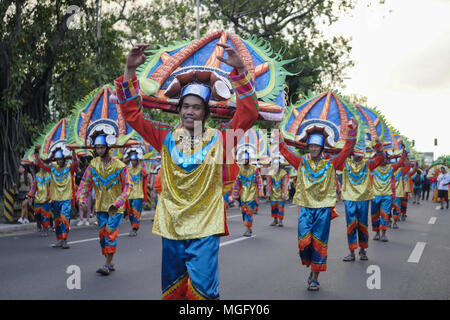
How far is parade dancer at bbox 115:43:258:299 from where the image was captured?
3482mm

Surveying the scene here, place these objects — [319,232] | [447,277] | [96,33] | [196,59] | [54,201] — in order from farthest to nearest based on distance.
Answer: [96,33] → [54,201] → [447,277] → [319,232] → [196,59]

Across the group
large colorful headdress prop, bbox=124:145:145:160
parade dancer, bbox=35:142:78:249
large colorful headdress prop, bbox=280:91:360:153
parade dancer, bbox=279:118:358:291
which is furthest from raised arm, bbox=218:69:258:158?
large colorful headdress prop, bbox=124:145:145:160

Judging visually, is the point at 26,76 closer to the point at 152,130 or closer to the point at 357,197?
the point at 357,197

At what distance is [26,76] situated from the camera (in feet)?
49.6

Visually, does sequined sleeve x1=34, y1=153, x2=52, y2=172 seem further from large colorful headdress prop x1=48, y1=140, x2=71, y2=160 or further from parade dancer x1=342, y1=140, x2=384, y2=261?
parade dancer x1=342, y1=140, x2=384, y2=261

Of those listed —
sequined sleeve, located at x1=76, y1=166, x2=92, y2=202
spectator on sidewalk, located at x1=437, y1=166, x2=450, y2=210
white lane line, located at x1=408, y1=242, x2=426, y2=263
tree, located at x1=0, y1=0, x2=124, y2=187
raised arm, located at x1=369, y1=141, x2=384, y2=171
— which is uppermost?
tree, located at x1=0, y1=0, x2=124, y2=187

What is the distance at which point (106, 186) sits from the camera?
24.3 feet

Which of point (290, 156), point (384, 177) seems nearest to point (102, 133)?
point (290, 156)

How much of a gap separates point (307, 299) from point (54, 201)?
6591mm

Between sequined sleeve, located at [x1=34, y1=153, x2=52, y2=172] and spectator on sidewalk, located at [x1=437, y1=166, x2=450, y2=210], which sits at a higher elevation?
sequined sleeve, located at [x1=34, y1=153, x2=52, y2=172]

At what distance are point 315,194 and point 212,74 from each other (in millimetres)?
3323

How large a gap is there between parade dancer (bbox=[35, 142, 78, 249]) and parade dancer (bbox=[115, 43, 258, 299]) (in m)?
6.41

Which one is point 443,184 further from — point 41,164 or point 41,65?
point 41,164
